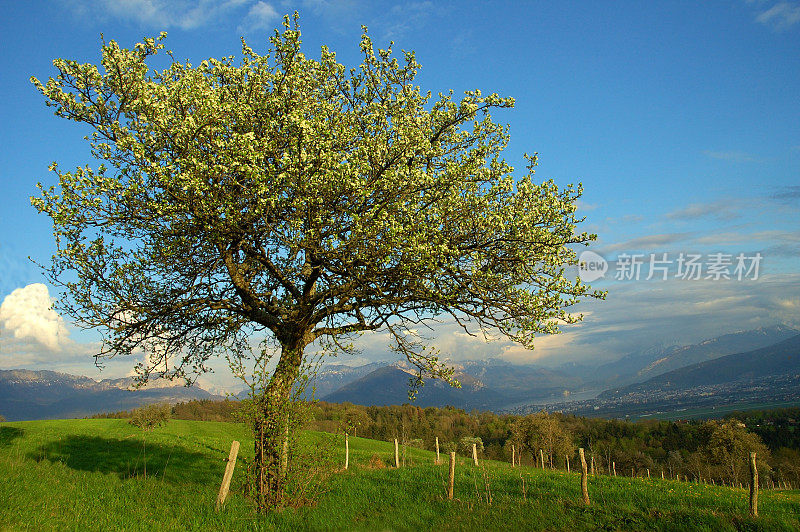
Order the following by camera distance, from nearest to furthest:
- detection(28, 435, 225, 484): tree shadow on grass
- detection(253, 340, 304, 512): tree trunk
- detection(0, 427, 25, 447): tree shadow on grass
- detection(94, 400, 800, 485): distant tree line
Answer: detection(253, 340, 304, 512): tree trunk < detection(28, 435, 225, 484): tree shadow on grass < detection(0, 427, 25, 447): tree shadow on grass < detection(94, 400, 800, 485): distant tree line

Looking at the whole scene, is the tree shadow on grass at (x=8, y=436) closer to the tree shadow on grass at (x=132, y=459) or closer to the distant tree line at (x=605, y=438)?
the tree shadow on grass at (x=132, y=459)

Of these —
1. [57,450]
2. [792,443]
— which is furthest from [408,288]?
[792,443]

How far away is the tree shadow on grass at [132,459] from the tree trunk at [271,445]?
886 cm

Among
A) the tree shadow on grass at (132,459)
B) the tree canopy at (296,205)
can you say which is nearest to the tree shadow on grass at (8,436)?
the tree shadow on grass at (132,459)

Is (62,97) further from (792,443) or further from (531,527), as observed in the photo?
(792,443)

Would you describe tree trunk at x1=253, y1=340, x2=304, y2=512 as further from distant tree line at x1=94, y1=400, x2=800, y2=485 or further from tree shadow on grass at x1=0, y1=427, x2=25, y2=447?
distant tree line at x1=94, y1=400, x2=800, y2=485

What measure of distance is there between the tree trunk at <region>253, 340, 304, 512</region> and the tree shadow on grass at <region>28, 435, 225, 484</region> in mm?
8861

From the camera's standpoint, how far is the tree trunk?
16.3 metres

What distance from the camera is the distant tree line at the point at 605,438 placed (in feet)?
252

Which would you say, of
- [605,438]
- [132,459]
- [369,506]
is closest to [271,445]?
[369,506]

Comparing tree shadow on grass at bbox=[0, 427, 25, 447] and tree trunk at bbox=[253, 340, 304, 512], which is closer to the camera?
tree trunk at bbox=[253, 340, 304, 512]

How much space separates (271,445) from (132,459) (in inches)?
818

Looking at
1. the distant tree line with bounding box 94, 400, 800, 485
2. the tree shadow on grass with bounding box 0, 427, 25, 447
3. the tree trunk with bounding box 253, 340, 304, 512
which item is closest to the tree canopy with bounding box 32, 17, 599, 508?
the tree trunk with bounding box 253, 340, 304, 512

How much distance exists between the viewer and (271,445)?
16422 millimetres
